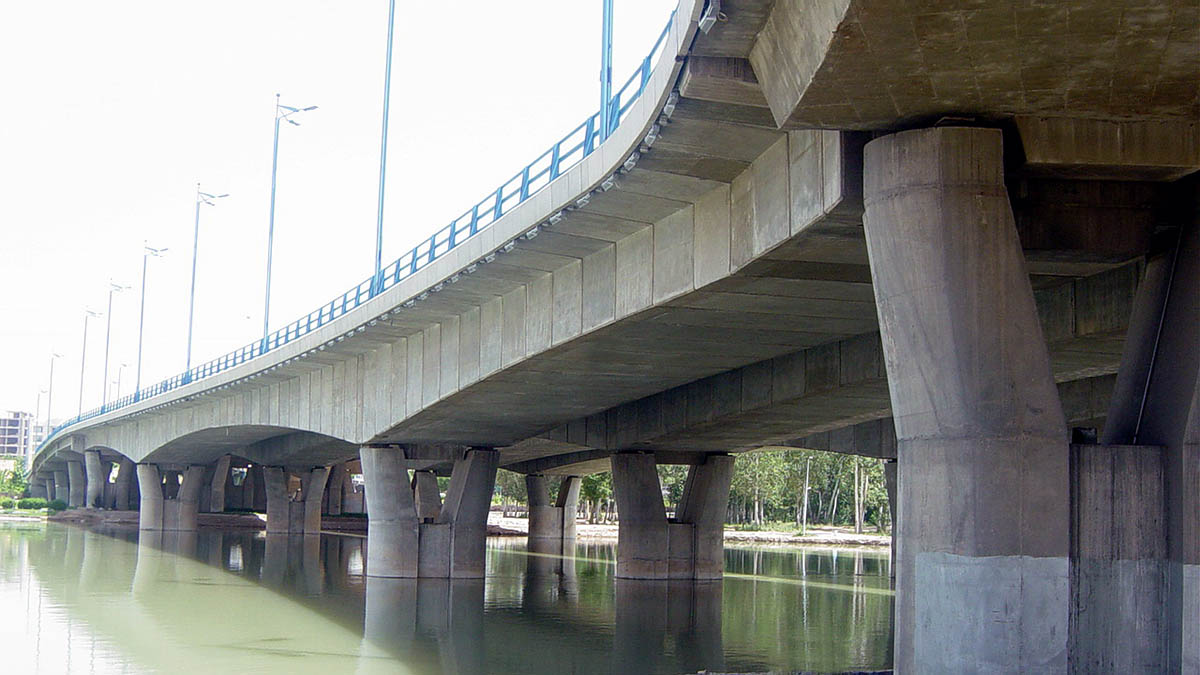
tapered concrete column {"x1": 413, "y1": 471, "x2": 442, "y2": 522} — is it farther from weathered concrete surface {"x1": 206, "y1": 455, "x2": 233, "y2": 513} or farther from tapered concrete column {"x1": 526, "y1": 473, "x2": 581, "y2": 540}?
weathered concrete surface {"x1": 206, "y1": 455, "x2": 233, "y2": 513}

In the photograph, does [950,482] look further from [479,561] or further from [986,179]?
[479,561]

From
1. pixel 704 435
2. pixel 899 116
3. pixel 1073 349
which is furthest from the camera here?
pixel 704 435

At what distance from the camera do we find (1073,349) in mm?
23484

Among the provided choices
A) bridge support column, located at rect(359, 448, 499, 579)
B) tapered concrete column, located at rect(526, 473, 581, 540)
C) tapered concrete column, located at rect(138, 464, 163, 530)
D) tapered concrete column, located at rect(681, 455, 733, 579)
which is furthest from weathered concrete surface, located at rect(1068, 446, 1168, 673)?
tapered concrete column, located at rect(138, 464, 163, 530)

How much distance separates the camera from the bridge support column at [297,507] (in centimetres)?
8519

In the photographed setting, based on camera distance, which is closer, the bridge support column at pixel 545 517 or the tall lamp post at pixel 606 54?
the tall lamp post at pixel 606 54

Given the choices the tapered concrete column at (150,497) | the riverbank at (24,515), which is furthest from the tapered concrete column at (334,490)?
the riverbank at (24,515)

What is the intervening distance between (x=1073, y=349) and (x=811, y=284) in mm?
6048

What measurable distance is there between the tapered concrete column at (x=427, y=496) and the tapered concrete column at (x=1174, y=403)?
1321 inches

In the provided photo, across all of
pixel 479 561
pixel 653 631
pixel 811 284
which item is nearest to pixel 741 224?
pixel 811 284

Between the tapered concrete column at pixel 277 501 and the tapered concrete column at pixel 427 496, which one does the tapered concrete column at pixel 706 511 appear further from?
the tapered concrete column at pixel 277 501

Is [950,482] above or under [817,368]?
under

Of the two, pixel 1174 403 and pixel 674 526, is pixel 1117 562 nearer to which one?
pixel 1174 403

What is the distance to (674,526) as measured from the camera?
47.8m
